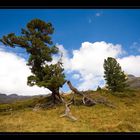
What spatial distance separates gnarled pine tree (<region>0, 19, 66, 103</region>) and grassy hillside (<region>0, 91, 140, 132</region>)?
71cm

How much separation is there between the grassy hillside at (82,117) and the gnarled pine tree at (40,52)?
71cm

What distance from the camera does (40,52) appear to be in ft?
37.4

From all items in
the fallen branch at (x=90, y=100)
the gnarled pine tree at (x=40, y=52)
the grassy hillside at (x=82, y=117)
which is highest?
the gnarled pine tree at (x=40, y=52)

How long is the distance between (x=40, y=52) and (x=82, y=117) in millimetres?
3055

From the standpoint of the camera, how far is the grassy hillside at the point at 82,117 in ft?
29.8

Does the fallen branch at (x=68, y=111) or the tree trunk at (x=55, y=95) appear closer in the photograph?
the fallen branch at (x=68, y=111)
